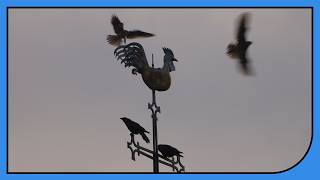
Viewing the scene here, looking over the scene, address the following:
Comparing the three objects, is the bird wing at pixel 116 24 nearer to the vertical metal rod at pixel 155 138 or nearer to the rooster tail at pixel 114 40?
the rooster tail at pixel 114 40

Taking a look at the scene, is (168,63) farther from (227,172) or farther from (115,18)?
(227,172)

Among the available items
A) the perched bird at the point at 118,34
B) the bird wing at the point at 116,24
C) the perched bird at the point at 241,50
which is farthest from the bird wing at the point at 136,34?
the perched bird at the point at 241,50

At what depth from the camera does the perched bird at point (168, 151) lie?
6309 millimetres

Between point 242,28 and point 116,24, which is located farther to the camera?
point 116,24

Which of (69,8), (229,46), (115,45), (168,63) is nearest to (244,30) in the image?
(229,46)

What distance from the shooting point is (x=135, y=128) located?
6438 mm

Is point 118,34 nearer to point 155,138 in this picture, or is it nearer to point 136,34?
point 136,34

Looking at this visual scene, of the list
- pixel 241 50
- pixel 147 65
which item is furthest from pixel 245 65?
pixel 147 65

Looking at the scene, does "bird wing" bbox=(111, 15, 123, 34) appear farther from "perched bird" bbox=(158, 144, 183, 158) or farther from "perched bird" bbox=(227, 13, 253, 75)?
"perched bird" bbox=(158, 144, 183, 158)

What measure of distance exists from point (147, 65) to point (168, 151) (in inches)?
36.4

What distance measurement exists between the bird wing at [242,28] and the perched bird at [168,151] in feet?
4.37

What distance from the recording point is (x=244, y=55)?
653cm

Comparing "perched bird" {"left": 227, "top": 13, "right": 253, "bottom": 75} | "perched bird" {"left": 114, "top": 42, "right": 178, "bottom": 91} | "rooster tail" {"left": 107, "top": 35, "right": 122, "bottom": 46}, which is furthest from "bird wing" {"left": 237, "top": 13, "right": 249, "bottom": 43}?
"rooster tail" {"left": 107, "top": 35, "right": 122, "bottom": 46}

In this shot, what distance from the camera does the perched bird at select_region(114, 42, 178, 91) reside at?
6406mm
